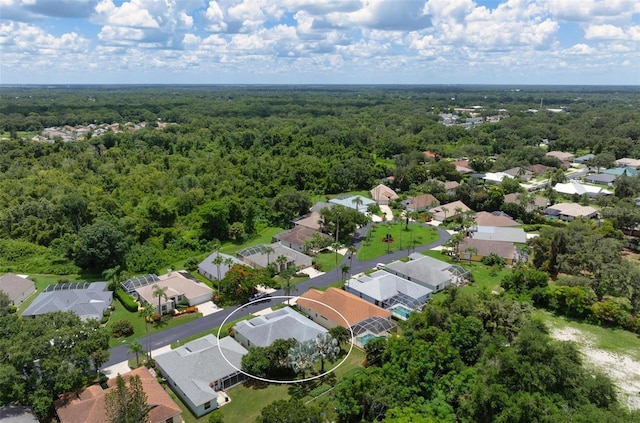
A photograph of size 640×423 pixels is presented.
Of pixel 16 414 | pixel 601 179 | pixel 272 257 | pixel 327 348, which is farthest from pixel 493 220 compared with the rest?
pixel 16 414

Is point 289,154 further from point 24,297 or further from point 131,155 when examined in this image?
point 24,297

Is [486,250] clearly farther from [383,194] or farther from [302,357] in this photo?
[302,357]

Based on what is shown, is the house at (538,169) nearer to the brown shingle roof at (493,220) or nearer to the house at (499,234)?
the brown shingle roof at (493,220)

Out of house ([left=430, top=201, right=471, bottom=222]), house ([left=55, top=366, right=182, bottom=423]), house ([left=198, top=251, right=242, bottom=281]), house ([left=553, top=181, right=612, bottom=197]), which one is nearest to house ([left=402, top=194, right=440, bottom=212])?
house ([left=430, top=201, right=471, bottom=222])

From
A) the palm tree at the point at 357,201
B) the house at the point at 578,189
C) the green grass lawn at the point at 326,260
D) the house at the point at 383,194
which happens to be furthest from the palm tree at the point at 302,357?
the house at the point at 578,189

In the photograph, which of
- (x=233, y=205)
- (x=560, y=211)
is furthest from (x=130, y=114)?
(x=560, y=211)

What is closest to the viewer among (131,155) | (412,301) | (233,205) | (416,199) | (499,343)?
(499,343)

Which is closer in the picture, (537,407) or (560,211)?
(537,407)
